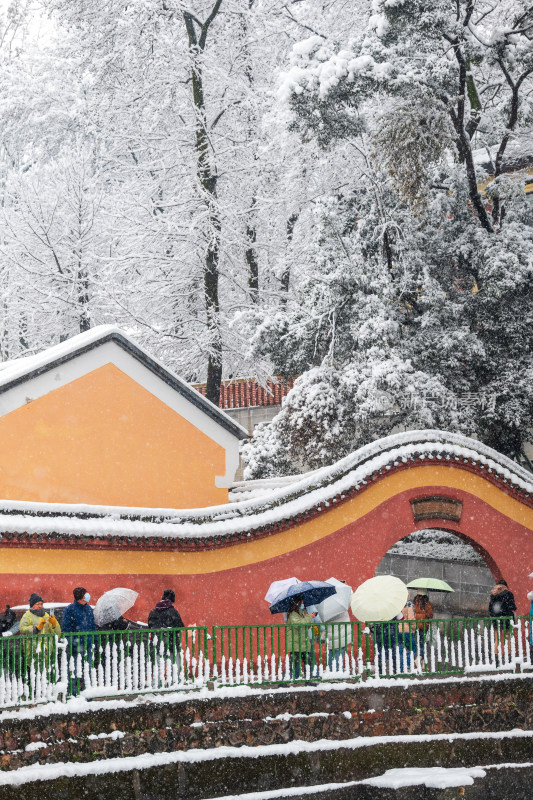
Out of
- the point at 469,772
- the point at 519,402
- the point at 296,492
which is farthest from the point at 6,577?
the point at 519,402

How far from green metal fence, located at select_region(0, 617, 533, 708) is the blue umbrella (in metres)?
0.31

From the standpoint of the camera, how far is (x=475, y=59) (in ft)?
58.4

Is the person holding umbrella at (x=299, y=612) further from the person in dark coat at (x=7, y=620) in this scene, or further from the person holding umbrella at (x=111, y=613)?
the person in dark coat at (x=7, y=620)

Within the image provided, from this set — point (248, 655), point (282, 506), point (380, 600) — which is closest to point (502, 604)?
point (380, 600)

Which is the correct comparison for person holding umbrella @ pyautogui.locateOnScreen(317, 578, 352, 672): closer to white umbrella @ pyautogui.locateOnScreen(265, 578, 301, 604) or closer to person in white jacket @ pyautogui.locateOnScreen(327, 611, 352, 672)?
person in white jacket @ pyautogui.locateOnScreen(327, 611, 352, 672)

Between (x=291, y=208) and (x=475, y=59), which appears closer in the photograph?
(x=475, y=59)

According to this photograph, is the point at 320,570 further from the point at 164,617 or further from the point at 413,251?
the point at 413,251

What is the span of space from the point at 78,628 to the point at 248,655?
2.07 metres

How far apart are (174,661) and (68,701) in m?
1.27

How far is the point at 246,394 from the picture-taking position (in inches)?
1048

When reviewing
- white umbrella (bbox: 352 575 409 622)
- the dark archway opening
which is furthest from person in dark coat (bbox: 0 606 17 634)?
the dark archway opening

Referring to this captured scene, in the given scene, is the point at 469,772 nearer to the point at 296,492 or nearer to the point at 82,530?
the point at 296,492

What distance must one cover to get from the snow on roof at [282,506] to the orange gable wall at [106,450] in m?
1.55

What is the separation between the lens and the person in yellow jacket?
1024 cm
